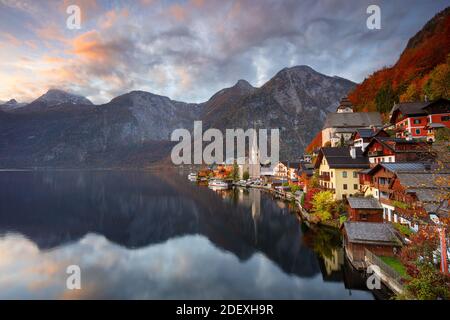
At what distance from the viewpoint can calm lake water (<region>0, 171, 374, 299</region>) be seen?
2846 cm

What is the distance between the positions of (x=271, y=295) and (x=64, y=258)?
106ft

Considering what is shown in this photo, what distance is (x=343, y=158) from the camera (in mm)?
51438

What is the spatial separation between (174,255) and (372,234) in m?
28.1

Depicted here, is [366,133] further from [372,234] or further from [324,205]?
[372,234]

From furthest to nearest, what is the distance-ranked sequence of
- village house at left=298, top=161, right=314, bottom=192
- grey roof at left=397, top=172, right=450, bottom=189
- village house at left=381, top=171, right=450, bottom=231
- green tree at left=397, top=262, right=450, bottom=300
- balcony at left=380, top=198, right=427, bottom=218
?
village house at left=298, top=161, right=314, bottom=192
grey roof at left=397, top=172, right=450, bottom=189
balcony at left=380, top=198, right=427, bottom=218
village house at left=381, top=171, right=450, bottom=231
green tree at left=397, top=262, right=450, bottom=300

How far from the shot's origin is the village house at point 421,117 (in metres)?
52.5

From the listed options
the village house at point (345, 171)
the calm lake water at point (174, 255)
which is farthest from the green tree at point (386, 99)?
the calm lake water at point (174, 255)

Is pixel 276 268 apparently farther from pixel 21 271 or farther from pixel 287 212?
pixel 21 271

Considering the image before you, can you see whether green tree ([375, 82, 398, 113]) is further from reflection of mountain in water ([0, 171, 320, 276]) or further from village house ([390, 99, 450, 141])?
reflection of mountain in water ([0, 171, 320, 276])

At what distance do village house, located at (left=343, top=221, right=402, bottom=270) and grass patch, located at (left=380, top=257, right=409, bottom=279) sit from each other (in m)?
0.69

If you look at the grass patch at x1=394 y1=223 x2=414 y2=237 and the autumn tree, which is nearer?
the grass patch at x1=394 y1=223 x2=414 y2=237

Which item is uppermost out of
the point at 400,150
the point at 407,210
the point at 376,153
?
the point at 400,150

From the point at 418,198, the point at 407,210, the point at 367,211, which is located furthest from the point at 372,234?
the point at 367,211

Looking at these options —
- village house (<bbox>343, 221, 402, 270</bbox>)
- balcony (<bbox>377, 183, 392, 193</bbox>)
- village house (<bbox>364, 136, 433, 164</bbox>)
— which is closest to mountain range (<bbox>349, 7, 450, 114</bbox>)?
village house (<bbox>364, 136, 433, 164</bbox>)
